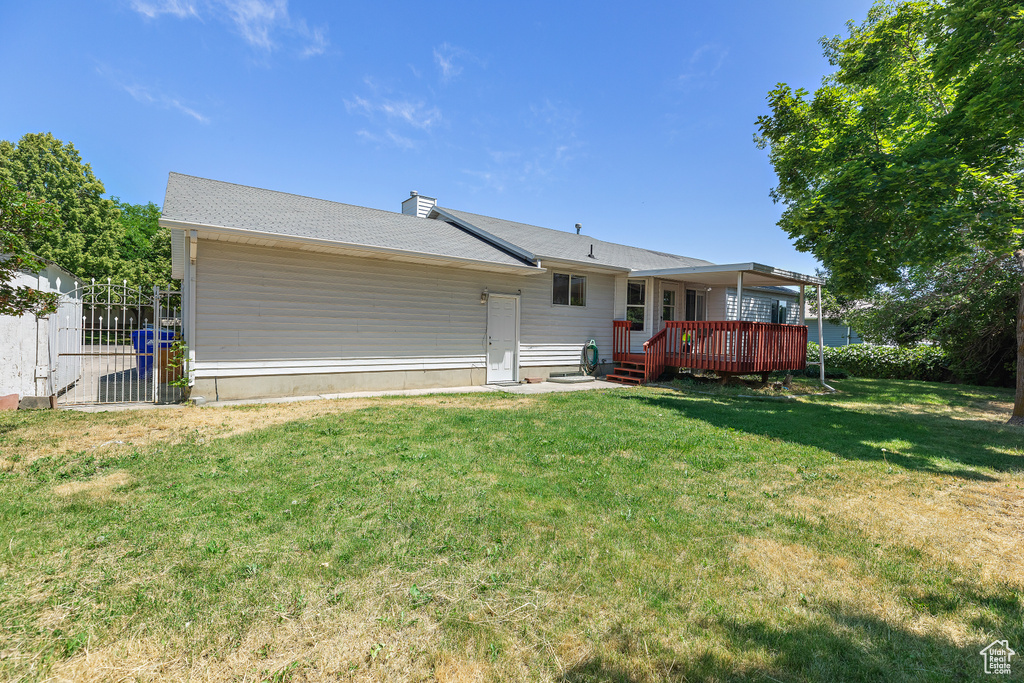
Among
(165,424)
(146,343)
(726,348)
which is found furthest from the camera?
(726,348)

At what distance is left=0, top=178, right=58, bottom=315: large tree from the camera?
5359 mm

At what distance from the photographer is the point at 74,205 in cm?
2941

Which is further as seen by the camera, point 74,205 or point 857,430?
point 74,205

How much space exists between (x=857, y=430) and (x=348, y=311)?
9427mm

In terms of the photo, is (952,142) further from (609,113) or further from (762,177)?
(609,113)

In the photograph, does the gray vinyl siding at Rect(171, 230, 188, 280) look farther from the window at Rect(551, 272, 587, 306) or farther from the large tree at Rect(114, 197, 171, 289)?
the large tree at Rect(114, 197, 171, 289)

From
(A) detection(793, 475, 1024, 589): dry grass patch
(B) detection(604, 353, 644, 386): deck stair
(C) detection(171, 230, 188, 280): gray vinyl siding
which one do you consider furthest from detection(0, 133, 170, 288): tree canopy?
(A) detection(793, 475, 1024, 589): dry grass patch

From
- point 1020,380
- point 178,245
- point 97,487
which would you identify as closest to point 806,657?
point 97,487

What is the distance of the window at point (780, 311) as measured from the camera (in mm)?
18078

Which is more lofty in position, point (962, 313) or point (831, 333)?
point (962, 313)

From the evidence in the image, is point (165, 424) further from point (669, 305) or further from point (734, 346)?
point (669, 305)

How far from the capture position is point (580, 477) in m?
4.41

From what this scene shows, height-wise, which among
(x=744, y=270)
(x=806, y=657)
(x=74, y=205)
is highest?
(x=74, y=205)

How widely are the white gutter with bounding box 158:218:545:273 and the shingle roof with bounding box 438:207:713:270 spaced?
1794 millimetres
